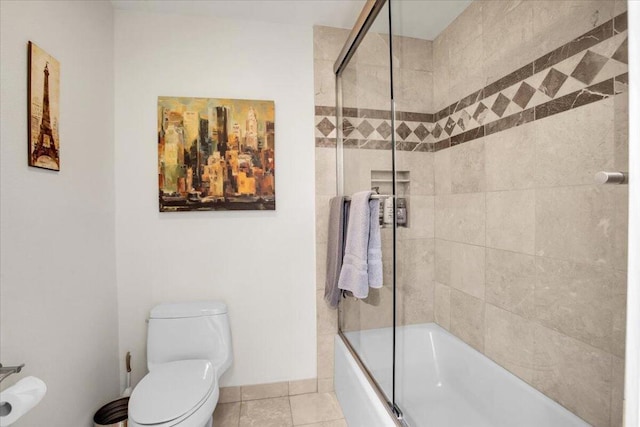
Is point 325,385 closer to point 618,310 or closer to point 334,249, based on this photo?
point 334,249

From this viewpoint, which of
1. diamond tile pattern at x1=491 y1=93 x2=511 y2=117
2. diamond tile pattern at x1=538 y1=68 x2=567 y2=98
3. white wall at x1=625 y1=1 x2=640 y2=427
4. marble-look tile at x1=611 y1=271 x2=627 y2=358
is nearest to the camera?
white wall at x1=625 y1=1 x2=640 y2=427

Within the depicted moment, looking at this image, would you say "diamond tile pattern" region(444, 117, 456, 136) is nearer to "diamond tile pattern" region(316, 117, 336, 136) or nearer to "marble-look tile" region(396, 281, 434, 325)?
"marble-look tile" region(396, 281, 434, 325)

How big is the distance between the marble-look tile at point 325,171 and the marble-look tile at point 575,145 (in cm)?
116

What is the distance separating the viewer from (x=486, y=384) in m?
1.39

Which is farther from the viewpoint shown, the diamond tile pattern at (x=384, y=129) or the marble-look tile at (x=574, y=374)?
the diamond tile pattern at (x=384, y=129)

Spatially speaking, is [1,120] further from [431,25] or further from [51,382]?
[431,25]

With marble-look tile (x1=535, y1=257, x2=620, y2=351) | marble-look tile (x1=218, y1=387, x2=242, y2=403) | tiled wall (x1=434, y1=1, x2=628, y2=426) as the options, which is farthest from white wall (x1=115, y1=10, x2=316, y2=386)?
marble-look tile (x1=535, y1=257, x2=620, y2=351)

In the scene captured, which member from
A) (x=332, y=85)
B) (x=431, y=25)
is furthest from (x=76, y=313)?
(x=431, y=25)

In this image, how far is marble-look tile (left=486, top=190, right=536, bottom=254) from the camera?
3.92 feet

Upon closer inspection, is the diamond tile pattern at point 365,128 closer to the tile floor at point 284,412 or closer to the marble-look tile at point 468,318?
the marble-look tile at point 468,318

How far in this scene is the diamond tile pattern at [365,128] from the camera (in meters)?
1.54

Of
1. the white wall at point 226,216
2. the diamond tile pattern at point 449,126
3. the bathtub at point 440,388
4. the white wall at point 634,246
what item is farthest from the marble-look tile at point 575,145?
the white wall at point 226,216

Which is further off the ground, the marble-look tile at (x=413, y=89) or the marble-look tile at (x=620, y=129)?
the marble-look tile at (x=413, y=89)

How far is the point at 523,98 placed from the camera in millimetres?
1203
